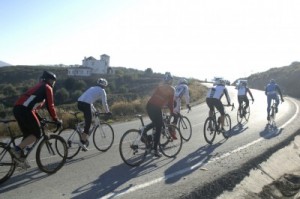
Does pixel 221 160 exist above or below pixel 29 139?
below

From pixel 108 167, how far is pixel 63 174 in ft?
3.89

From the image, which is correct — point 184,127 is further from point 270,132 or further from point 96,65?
point 96,65

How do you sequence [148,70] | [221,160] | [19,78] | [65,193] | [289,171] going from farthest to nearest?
[148,70], [19,78], [289,171], [221,160], [65,193]

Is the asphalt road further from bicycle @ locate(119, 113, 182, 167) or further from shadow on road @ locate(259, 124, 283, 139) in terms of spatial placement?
shadow on road @ locate(259, 124, 283, 139)

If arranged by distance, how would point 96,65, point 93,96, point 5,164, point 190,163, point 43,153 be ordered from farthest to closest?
point 96,65
point 93,96
point 190,163
point 43,153
point 5,164

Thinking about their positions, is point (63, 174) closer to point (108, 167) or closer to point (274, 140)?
point (108, 167)

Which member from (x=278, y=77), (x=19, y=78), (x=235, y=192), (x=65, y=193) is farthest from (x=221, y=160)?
(x=19, y=78)

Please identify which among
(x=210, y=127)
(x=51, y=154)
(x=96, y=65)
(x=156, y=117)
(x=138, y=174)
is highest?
(x=96, y=65)

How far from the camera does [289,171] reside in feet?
38.6

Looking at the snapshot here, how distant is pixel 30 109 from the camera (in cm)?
841

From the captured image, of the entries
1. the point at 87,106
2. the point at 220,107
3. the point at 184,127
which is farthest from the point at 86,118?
the point at 220,107

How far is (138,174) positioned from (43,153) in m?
2.15

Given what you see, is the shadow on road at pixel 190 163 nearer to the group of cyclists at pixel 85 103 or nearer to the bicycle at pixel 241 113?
the group of cyclists at pixel 85 103

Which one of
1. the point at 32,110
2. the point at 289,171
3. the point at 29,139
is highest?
the point at 32,110
